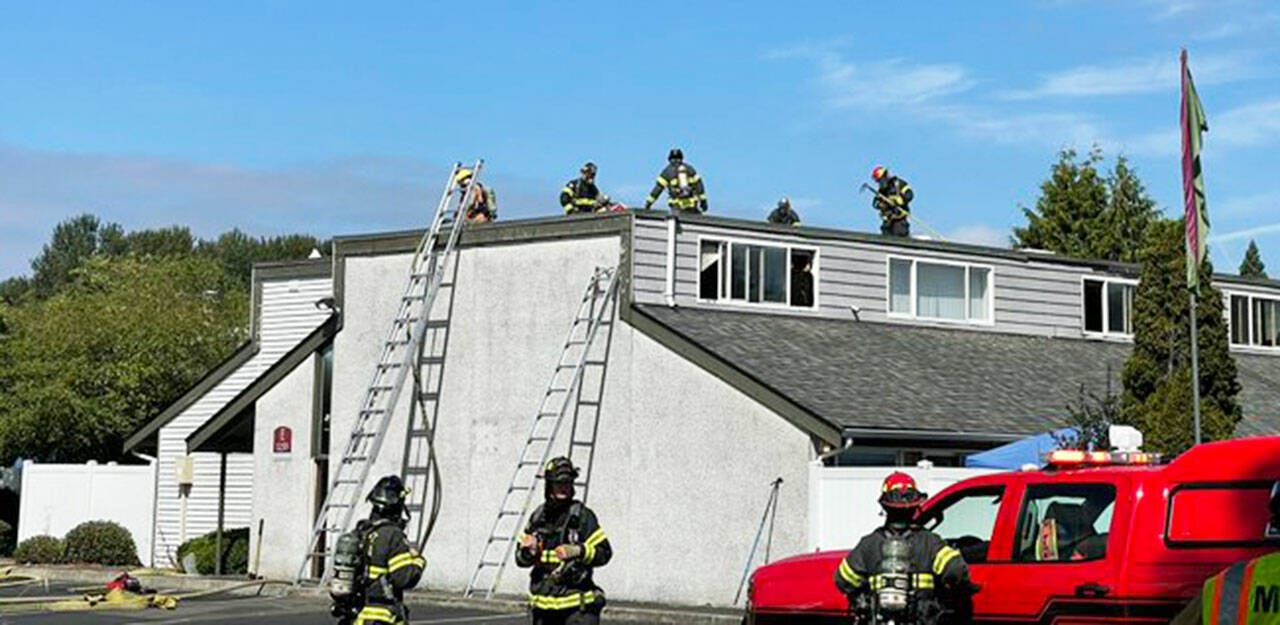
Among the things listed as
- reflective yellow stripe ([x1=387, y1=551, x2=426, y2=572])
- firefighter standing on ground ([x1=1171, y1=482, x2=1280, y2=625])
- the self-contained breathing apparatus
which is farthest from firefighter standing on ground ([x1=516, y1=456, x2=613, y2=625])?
firefighter standing on ground ([x1=1171, y1=482, x2=1280, y2=625])

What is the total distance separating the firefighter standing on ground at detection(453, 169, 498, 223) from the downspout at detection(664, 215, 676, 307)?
351cm

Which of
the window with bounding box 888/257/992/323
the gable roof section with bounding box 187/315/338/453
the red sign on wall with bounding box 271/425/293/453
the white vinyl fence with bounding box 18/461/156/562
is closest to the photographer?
the window with bounding box 888/257/992/323

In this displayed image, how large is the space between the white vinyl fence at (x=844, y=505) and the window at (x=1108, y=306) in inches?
385

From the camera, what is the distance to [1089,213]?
59.8 m

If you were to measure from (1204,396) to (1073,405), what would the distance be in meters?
3.32

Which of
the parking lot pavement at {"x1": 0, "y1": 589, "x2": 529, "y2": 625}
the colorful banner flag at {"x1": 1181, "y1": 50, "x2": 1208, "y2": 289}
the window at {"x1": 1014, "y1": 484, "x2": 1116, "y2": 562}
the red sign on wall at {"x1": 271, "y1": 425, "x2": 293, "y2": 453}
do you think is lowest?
the parking lot pavement at {"x1": 0, "y1": 589, "x2": 529, "y2": 625}

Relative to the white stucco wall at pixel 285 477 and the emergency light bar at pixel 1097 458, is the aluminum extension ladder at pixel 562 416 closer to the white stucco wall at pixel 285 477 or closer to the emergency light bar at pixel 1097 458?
the white stucco wall at pixel 285 477

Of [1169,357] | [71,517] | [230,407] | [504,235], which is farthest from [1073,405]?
[71,517]

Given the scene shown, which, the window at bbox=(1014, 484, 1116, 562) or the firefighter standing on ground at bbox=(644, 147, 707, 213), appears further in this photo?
the firefighter standing on ground at bbox=(644, 147, 707, 213)

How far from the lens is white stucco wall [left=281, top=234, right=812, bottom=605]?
25.2m

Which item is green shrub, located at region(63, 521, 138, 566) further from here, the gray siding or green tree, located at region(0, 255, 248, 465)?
green tree, located at region(0, 255, 248, 465)

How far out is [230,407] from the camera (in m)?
32.8

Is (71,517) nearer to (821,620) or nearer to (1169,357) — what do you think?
(1169,357)

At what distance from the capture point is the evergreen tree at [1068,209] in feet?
195
